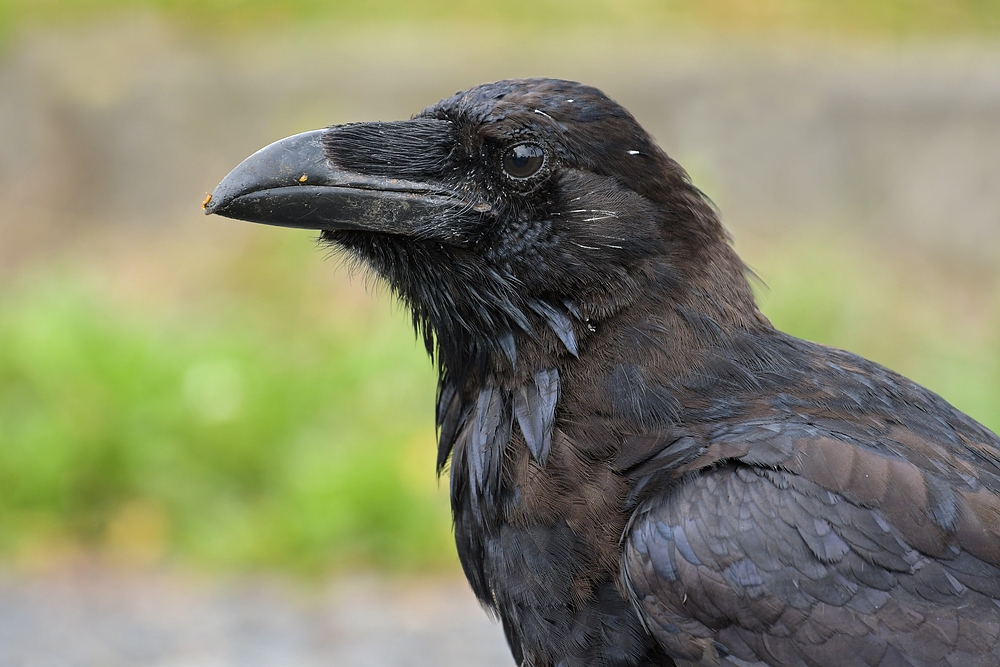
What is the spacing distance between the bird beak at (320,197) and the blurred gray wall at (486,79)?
778cm

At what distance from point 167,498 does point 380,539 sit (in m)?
1.36

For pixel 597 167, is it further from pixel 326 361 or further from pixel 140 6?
pixel 140 6

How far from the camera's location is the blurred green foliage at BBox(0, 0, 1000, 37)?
12.6 m

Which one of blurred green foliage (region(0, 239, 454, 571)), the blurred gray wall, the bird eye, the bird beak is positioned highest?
the blurred gray wall

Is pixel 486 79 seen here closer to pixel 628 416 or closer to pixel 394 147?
pixel 394 147

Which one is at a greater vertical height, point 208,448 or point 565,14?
point 565,14

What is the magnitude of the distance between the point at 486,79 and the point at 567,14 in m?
1.82

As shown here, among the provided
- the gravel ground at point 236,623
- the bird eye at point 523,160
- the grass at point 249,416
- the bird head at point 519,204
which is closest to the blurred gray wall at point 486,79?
the grass at point 249,416

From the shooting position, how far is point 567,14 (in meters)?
12.7

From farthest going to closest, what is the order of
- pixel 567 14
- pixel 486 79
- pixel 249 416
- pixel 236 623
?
pixel 567 14
pixel 486 79
pixel 249 416
pixel 236 623

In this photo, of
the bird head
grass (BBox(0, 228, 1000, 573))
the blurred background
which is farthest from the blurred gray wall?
the bird head

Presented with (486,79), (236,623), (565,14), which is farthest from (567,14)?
(236,623)

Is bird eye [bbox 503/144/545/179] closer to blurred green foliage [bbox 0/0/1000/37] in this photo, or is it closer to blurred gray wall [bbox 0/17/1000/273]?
blurred gray wall [bbox 0/17/1000/273]

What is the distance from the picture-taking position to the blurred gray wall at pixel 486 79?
10977mm
